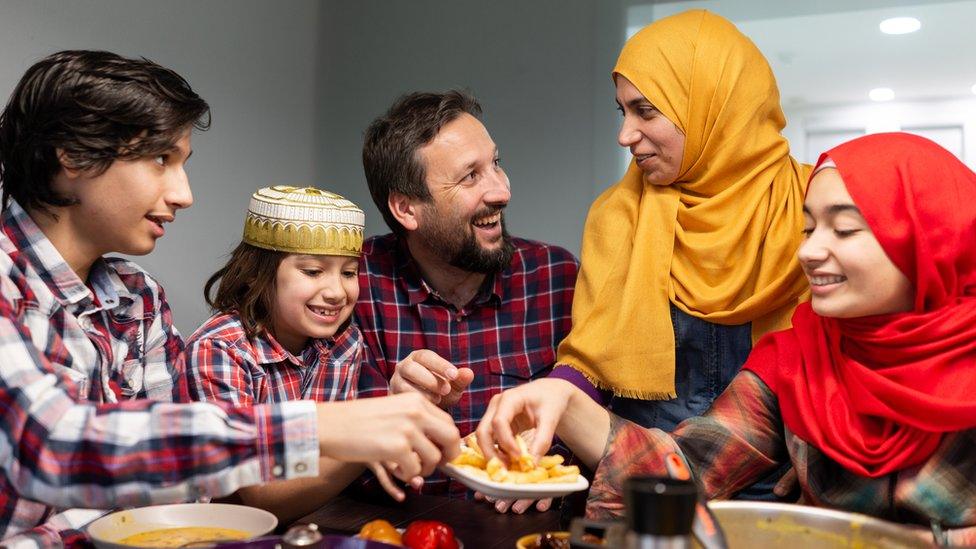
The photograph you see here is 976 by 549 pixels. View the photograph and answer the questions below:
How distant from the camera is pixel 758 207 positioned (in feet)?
6.59

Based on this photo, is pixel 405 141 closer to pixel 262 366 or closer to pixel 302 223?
pixel 302 223

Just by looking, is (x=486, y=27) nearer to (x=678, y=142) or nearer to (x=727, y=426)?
(x=678, y=142)

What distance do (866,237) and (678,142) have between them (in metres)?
0.65

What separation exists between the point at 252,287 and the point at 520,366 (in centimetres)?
68

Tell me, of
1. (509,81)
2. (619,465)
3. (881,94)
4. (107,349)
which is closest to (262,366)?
(107,349)

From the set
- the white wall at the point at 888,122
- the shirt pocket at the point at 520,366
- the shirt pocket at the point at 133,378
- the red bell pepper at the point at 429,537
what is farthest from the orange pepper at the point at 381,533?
the white wall at the point at 888,122

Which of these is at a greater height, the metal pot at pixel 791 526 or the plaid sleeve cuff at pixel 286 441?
the plaid sleeve cuff at pixel 286 441

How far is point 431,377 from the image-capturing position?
174 cm

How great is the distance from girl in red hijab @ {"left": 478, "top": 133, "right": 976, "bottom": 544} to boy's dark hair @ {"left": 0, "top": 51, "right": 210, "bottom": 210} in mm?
712

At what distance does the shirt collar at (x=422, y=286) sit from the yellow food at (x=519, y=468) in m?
0.91

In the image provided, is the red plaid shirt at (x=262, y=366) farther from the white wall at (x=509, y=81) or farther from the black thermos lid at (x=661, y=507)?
the white wall at (x=509, y=81)

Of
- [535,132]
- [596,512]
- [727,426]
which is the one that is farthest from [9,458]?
[535,132]

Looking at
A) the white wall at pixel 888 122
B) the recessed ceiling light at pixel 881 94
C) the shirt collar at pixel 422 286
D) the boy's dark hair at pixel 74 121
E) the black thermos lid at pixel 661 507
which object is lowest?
the black thermos lid at pixel 661 507

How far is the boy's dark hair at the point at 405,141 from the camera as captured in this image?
7.84 ft
